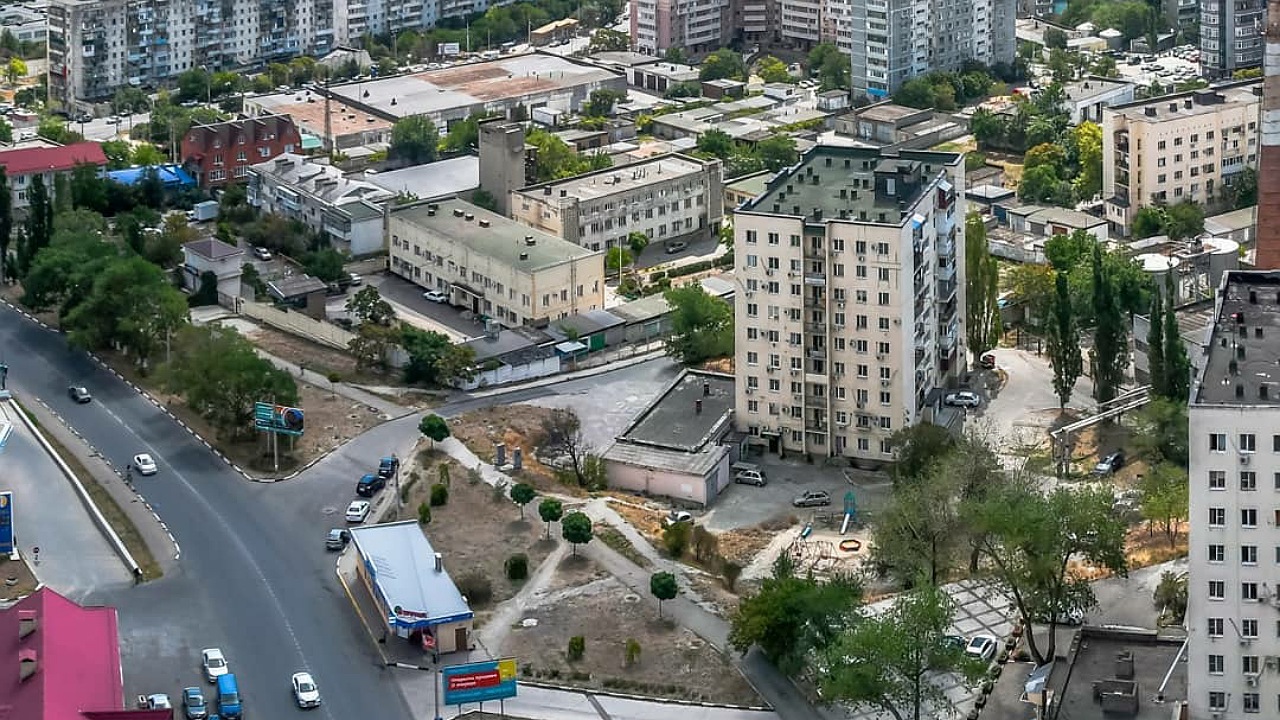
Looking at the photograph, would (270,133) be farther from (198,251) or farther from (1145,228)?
(1145,228)

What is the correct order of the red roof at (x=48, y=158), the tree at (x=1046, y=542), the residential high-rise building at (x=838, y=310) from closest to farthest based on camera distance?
the tree at (x=1046, y=542) < the residential high-rise building at (x=838, y=310) < the red roof at (x=48, y=158)

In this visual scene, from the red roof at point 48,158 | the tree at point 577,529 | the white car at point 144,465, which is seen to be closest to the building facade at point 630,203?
the red roof at point 48,158

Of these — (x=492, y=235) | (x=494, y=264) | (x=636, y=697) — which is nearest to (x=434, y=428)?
(x=494, y=264)

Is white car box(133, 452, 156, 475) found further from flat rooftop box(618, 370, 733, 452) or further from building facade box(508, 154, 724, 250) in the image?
building facade box(508, 154, 724, 250)

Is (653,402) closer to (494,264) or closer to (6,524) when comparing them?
(494,264)

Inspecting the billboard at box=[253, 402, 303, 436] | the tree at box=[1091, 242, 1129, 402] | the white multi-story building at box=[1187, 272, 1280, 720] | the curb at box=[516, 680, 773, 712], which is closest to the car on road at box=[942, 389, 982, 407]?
the tree at box=[1091, 242, 1129, 402]

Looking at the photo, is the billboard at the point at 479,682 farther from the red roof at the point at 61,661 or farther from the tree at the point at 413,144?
the tree at the point at 413,144
